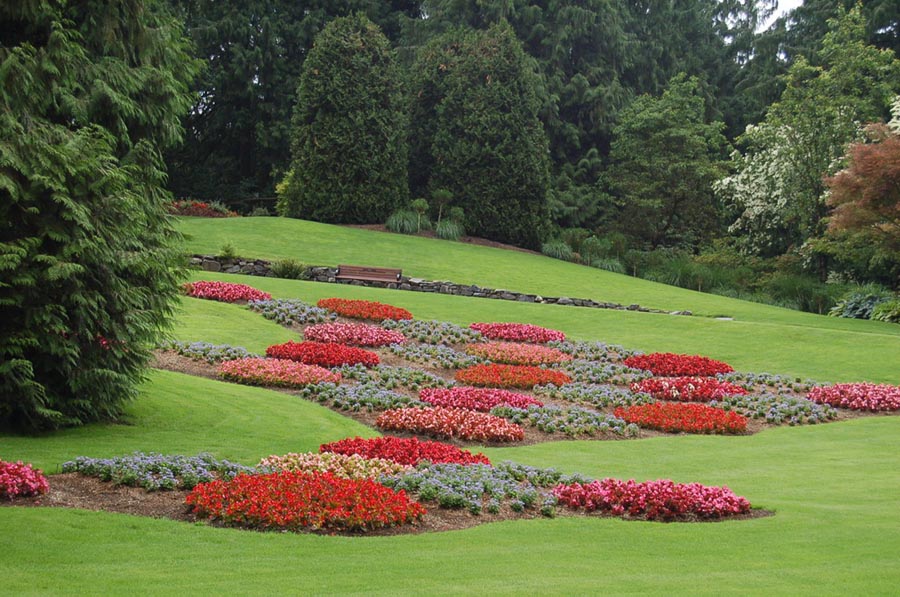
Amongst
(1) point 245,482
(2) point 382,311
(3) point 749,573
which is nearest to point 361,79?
(2) point 382,311

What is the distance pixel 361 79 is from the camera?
1329 inches

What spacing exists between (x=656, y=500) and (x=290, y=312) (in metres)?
12.7

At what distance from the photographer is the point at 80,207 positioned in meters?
9.06

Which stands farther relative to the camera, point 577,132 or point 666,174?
point 577,132

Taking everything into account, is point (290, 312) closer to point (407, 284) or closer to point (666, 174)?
point (407, 284)

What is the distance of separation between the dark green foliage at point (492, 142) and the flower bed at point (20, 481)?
28694 mm

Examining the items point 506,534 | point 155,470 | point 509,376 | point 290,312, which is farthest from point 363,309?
point 506,534

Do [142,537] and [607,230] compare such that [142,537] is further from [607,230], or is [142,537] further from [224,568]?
[607,230]

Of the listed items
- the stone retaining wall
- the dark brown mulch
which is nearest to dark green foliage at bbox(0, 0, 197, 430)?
the dark brown mulch

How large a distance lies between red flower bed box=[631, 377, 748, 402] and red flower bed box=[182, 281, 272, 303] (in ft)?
30.8

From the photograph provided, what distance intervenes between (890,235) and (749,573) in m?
21.4

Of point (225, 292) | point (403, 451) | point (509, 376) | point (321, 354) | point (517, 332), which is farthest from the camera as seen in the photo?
point (225, 292)

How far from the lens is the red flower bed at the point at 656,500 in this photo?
7746 millimetres

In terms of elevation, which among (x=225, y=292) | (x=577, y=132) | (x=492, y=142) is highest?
(x=577, y=132)
